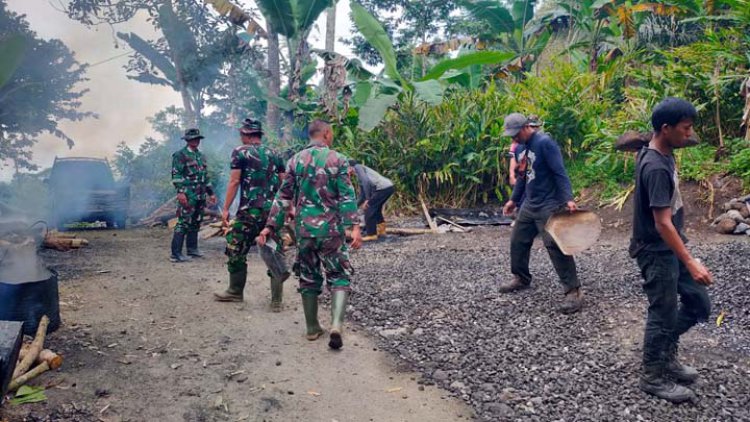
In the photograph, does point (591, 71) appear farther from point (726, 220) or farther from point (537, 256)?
point (537, 256)

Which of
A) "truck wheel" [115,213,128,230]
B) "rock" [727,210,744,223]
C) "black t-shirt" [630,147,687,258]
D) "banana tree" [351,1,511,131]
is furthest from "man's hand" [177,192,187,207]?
"rock" [727,210,744,223]

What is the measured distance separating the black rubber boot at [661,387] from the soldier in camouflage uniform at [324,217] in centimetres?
212

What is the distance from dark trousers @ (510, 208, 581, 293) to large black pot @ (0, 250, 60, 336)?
4.06 meters

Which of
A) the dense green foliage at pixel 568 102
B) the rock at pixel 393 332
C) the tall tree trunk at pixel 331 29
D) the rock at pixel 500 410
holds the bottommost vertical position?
the rock at pixel 500 410

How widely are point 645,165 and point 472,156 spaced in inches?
315

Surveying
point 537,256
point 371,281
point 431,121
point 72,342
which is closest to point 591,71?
point 431,121

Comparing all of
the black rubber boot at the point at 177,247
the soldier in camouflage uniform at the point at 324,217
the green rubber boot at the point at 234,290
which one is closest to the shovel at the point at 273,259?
the green rubber boot at the point at 234,290

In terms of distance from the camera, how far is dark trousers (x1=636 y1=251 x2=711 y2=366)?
308cm

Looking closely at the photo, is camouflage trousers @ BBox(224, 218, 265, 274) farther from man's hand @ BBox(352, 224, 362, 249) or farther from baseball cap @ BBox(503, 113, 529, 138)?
baseball cap @ BBox(503, 113, 529, 138)

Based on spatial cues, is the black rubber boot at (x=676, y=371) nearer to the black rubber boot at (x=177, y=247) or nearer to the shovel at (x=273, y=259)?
the shovel at (x=273, y=259)

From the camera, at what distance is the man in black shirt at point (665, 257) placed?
291 cm

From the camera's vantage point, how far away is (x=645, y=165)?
9.89ft

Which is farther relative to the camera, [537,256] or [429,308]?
[537,256]

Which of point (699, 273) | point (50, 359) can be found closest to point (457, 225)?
point (699, 273)
